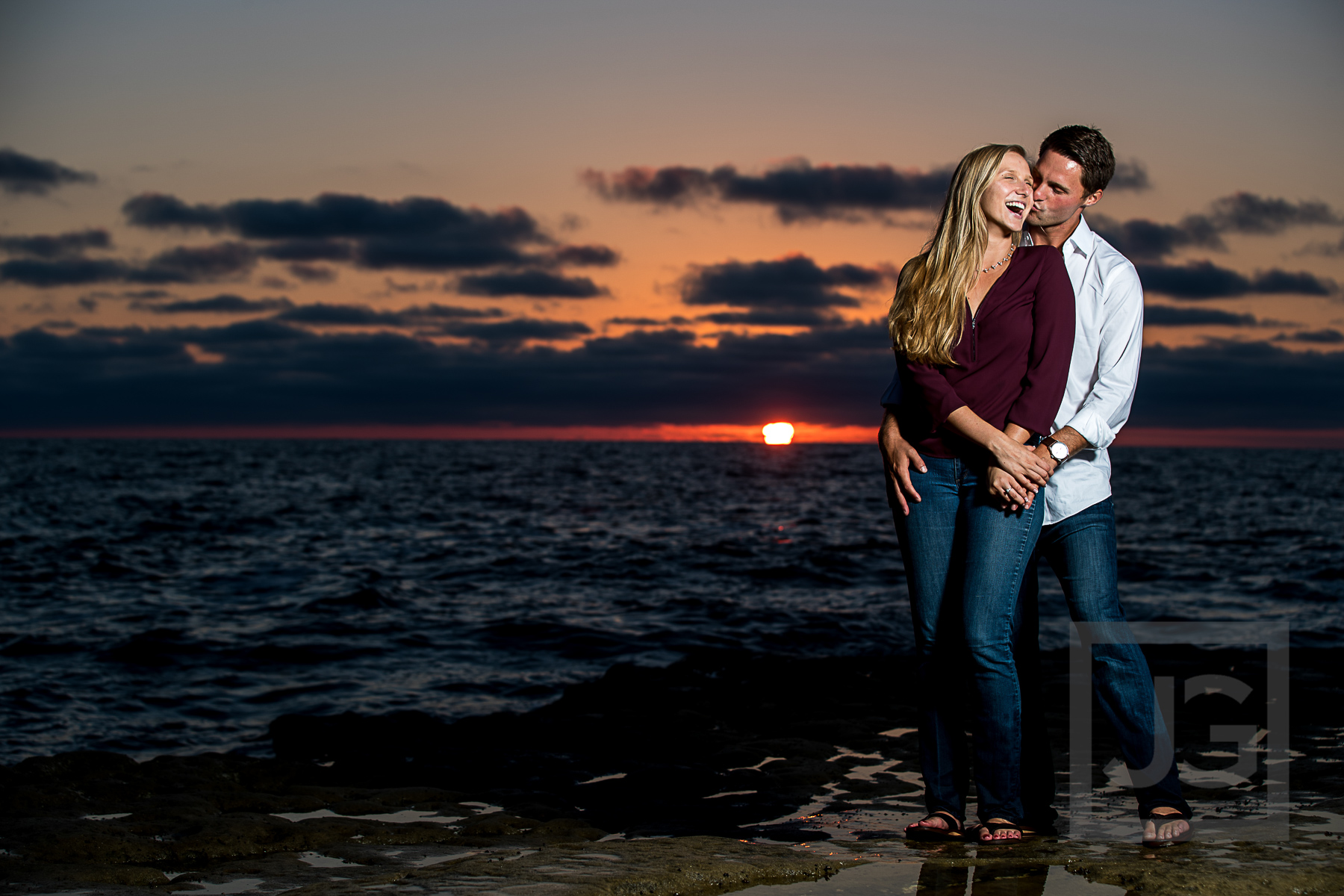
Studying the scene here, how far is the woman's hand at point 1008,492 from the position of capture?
3096 mm

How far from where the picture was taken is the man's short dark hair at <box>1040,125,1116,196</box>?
3.33 meters

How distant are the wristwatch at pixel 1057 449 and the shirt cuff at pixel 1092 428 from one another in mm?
79

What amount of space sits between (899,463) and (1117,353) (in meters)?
0.80

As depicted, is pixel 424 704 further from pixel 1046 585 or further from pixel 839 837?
pixel 1046 585

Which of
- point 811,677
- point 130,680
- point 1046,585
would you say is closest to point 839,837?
point 811,677

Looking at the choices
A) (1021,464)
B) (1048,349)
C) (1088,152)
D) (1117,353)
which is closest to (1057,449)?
(1021,464)

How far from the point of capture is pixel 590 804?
491cm

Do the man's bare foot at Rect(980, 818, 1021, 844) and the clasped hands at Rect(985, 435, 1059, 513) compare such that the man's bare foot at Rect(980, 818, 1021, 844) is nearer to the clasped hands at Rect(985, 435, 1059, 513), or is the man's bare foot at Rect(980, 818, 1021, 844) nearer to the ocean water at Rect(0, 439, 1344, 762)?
the clasped hands at Rect(985, 435, 1059, 513)

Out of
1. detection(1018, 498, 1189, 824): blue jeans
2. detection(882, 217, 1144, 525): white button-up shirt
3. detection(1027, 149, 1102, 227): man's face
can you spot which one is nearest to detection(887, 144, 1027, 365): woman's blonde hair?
→ detection(1027, 149, 1102, 227): man's face

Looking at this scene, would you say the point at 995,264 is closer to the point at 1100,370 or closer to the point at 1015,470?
the point at 1100,370

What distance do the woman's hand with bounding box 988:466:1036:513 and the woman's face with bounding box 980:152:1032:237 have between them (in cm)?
81

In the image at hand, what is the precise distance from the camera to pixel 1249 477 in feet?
160

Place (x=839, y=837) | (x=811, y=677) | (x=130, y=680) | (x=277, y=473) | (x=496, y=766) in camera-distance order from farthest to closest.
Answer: (x=277, y=473) → (x=130, y=680) → (x=811, y=677) → (x=496, y=766) → (x=839, y=837)

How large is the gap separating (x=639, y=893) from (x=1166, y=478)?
1932 inches
